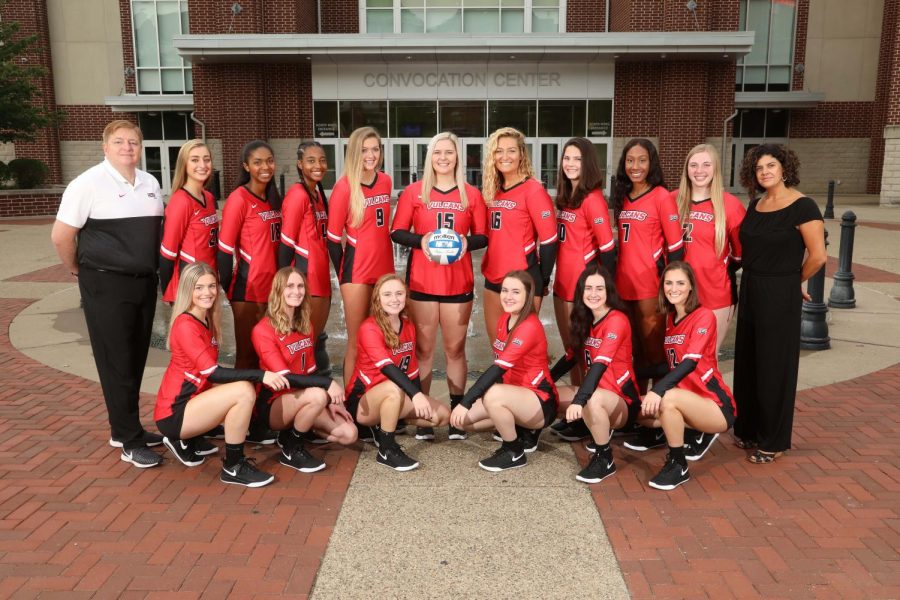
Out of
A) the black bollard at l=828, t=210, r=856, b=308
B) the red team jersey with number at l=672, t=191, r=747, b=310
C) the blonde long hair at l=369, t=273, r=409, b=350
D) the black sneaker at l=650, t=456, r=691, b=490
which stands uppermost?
the red team jersey with number at l=672, t=191, r=747, b=310

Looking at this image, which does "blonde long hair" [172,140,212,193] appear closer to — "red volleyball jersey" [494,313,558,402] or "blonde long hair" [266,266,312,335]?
"blonde long hair" [266,266,312,335]

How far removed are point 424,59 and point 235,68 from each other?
6660 mm

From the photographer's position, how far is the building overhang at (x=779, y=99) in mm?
30609

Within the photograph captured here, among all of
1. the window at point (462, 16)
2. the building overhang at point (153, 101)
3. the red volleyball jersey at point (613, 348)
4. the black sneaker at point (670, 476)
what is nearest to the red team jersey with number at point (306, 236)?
the red volleyball jersey at point (613, 348)

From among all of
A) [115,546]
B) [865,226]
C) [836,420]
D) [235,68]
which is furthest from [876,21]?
[115,546]

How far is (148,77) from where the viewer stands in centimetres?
3123

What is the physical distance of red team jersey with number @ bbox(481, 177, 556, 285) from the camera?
16.7 ft

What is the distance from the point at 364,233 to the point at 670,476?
8.28 ft

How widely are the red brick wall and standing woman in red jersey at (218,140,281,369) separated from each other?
94.8 ft

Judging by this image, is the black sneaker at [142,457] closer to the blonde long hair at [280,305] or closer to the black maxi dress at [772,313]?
the blonde long hair at [280,305]

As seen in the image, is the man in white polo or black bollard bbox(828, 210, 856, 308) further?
black bollard bbox(828, 210, 856, 308)

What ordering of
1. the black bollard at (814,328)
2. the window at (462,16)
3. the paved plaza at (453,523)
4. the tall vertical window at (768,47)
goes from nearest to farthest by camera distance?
the paved plaza at (453,523) < the black bollard at (814,328) < the window at (462,16) < the tall vertical window at (768,47)

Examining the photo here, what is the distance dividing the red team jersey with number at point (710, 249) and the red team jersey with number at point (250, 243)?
111 inches

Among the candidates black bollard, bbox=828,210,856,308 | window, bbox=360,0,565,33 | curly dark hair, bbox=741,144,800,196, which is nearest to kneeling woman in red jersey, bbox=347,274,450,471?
curly dark hair, bbox=741,144,800,196
